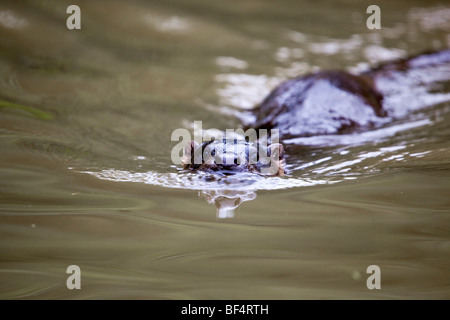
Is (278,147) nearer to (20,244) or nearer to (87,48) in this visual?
(20,244)

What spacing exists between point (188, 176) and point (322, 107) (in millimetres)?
1574

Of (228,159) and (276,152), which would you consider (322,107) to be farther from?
(228,159)

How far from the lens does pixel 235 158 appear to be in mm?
3396

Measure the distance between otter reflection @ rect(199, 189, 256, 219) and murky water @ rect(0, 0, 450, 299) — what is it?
1 cm

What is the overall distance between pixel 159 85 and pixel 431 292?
3.86m

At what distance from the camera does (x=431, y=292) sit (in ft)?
6.97

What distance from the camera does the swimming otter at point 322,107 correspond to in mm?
4453

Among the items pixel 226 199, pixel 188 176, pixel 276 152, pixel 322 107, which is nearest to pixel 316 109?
pixel 322 107

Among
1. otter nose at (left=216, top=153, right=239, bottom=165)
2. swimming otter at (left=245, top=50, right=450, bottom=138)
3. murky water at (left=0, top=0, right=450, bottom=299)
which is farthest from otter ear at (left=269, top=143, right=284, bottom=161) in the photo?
swimming otter at (left=245, top=50, right=450, bottom=138)

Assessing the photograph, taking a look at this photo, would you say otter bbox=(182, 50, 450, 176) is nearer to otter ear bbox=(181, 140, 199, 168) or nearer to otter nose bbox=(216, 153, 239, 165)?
otter ear bbox=(181, 140, 199, 168)

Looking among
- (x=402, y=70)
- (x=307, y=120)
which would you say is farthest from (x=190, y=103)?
(x=402, y=70)

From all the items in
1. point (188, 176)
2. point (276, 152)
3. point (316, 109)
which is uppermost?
point (316, 109)

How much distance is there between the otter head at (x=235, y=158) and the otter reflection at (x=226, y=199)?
246 millimetres

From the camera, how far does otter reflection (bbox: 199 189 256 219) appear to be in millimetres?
2885
